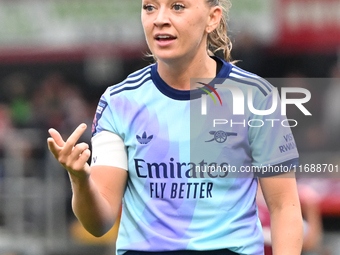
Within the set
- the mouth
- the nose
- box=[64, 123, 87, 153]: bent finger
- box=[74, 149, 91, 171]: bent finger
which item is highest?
the nose

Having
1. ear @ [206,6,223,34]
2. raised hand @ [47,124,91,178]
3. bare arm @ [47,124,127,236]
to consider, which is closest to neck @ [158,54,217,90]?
ear @ [206,6,223,34]

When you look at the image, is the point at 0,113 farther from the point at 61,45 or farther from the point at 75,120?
the point at 61,45

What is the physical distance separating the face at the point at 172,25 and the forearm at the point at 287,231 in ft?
2.50

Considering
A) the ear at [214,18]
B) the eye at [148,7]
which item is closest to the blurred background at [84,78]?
the ear at [214,18]

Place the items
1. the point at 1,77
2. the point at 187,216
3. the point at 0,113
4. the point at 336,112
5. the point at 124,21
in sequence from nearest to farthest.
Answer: the point at 187,216 < the point at 336,112 < the point at 0,113 < the point at 124,21 < the point at 1,77

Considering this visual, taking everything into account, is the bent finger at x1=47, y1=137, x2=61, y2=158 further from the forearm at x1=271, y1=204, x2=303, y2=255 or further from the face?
the forearm at x1=271, y1=204, x2=303, y2=255

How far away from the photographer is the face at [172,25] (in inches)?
96.9

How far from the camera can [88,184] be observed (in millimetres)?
2287

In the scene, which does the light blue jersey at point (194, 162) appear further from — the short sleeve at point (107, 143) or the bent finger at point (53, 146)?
the bent finger at point (53, 146)

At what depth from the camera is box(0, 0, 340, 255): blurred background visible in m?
7.69

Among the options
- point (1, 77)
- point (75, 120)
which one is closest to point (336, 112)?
point (75, 120)

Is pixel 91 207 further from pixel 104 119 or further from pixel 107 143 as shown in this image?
pixel 104 119

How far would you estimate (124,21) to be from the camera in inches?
424

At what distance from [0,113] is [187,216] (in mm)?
7334
